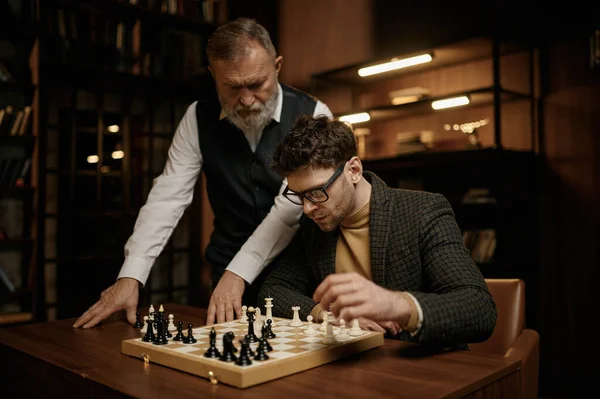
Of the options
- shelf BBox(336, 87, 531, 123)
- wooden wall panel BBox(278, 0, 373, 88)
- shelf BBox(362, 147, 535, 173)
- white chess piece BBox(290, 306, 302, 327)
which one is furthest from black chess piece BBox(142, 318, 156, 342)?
wooden wall panel BBox(278, 0, 373, 88)

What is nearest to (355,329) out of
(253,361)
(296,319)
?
(296,319)

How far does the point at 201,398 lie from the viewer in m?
0.99

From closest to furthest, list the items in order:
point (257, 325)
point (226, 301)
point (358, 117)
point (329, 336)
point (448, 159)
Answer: point (329, 336) → point (257, 325) → point (226, 301) → point (448, 159) → point (358, 117)

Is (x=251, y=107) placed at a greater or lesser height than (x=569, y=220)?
greater

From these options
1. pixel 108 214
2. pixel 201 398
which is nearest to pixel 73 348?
pixel 201 398

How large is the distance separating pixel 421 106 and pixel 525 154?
81 centimetres

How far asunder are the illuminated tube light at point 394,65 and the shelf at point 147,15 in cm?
163

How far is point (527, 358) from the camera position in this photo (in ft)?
5.01

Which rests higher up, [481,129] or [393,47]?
[393,47]

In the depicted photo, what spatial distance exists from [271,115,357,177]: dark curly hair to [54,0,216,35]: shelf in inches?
133

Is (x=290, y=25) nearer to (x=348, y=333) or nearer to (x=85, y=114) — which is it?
(x=85, y=114)

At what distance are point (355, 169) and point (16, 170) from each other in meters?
3.15

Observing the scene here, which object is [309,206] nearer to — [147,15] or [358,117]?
[358,117]

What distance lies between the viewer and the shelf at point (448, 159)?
3.46 m
